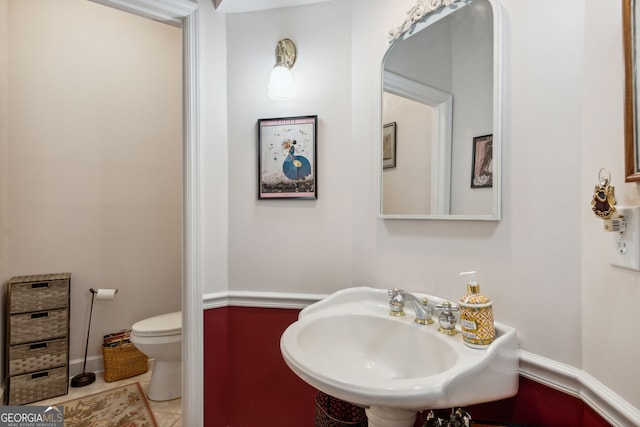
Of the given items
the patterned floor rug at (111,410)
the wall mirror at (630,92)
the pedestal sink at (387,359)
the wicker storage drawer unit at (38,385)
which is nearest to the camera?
the wall mirror at (630,92)

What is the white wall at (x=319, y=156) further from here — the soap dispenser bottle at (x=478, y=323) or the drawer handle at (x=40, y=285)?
→ the drawer handle at (x=40, y=285)

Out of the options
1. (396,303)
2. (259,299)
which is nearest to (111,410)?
(259,299)

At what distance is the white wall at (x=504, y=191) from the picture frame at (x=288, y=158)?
52 millimetres

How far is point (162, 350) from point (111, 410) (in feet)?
1.42

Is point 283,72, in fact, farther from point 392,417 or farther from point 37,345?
point 37,345

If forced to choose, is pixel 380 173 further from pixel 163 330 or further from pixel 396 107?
pixel 163 330

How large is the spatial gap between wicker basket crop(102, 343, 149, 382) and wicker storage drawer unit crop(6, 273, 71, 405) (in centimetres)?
22

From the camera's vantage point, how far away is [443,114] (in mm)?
1082

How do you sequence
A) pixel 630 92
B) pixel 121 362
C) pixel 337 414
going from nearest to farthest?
1. pixel 630 92
2. pixel 337 414
3. pixel 121 362

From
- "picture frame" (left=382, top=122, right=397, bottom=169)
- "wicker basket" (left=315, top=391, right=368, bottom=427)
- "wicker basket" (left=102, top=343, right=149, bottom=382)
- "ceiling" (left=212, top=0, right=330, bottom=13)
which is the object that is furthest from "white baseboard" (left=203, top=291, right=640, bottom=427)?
"wicker basket" (left=102, top=343, right=149, bottom=382)

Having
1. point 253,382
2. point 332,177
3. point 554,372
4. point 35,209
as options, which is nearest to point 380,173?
point 332,177

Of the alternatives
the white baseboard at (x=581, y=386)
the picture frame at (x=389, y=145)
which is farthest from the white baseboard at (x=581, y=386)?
the picture frame at (x=389, y=145)

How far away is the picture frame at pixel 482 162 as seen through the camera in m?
0.95

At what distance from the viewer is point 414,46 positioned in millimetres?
1163
